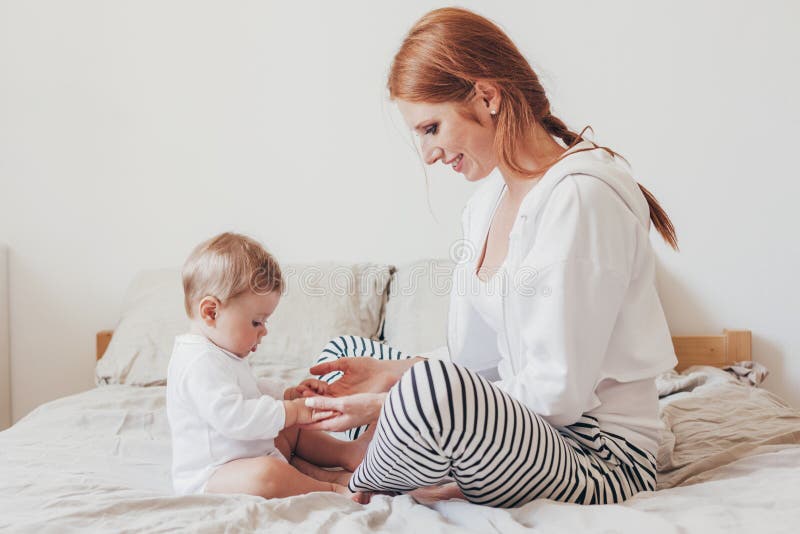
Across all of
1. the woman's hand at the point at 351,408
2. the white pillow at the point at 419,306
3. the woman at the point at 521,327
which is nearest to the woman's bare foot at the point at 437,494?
the woman at the point at 521,327

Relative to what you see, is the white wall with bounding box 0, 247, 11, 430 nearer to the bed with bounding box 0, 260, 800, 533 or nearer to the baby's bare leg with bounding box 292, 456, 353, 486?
the bed with bounding box 0, 260, 800, 533

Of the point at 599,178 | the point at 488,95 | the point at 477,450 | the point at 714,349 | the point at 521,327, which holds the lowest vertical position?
the point at 714,349

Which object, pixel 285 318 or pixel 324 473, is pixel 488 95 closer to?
pixel 324 473

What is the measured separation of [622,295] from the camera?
1.09 m

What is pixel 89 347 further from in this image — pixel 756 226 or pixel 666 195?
pixel 756 226

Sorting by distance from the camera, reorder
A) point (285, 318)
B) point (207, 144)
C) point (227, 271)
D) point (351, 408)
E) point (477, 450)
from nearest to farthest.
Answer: point (477, 450) < point (351, 408) < point (227, 271) < point (285, 318) < point (207, 144)

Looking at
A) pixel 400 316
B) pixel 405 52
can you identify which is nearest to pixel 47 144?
pixel 400 316

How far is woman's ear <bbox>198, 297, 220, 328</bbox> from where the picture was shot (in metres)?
1.29

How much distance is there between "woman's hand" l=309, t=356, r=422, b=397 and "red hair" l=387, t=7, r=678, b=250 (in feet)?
1.47

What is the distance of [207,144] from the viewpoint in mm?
2498

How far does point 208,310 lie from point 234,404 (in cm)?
19

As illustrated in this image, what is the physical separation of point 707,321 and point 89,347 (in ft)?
6.75

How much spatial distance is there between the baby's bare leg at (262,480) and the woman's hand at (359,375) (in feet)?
0.71

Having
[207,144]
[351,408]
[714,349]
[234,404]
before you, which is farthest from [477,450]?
[207,144]
